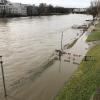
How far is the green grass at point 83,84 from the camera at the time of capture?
14643 millimetres

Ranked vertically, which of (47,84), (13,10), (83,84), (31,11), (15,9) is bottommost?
(47,84)

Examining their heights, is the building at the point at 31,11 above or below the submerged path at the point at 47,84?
above

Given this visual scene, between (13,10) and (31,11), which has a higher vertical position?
(13,10)

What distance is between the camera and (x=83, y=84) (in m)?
16.4

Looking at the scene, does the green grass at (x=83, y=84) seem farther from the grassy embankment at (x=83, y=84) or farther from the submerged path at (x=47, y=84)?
the submerged path at (x=47, y=84)

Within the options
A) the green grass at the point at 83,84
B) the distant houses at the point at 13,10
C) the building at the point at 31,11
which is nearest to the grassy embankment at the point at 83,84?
the green grass at the point at 83,84

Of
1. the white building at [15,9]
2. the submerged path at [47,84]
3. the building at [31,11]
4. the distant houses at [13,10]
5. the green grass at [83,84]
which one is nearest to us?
the green grass at [83,84]

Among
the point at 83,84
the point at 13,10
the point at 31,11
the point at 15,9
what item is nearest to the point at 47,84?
the point at 83,84

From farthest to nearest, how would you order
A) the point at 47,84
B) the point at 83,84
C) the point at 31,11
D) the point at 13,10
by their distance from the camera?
the point at 31,11
the point at 13,10
the point at 47,84
the point at 83,84

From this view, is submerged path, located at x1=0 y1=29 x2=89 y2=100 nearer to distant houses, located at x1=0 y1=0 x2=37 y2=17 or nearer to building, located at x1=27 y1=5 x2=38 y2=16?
distant houses, located at x1=0 y1=0 x2=37 y2=17

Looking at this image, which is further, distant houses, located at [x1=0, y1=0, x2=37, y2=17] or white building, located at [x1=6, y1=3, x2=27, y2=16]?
white building, located at [x1=6, y1=3, x2=27, y2=16]

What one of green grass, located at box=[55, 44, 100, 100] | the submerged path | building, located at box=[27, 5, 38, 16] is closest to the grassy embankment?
green grass, located at box=[55, 44, 100, 100]

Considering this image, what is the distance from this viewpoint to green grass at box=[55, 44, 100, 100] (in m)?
14.6

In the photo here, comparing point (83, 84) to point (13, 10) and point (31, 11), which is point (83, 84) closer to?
point (13, 10)
